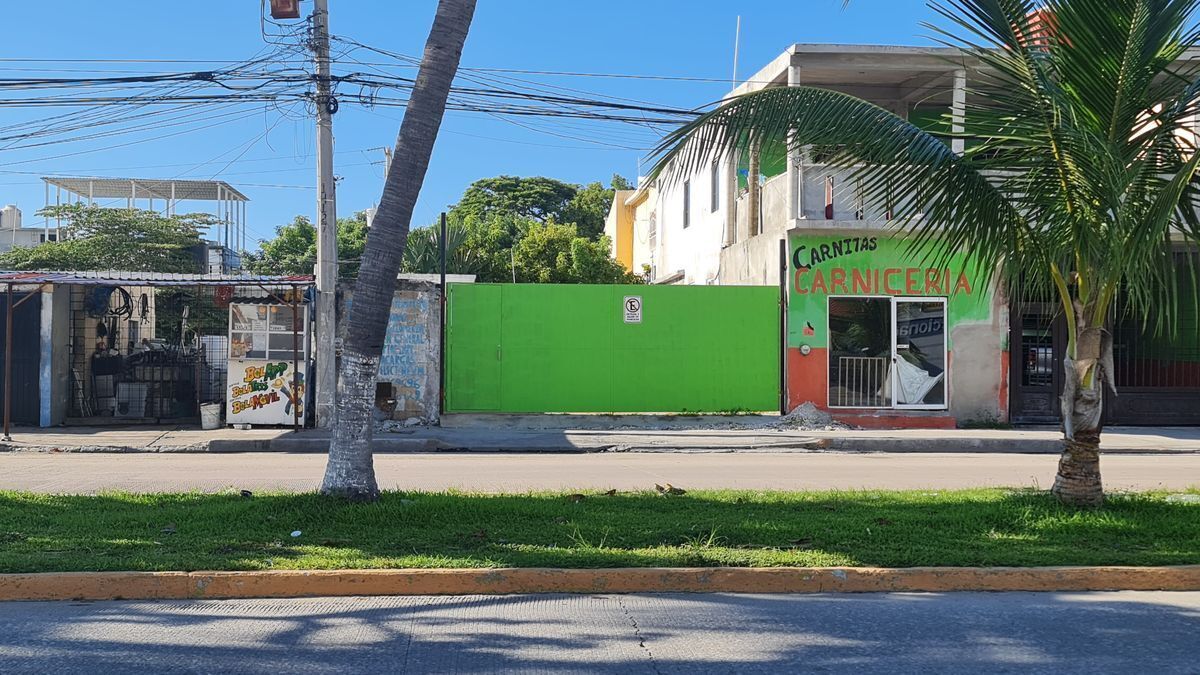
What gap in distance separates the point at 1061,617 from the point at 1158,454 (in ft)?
38.2

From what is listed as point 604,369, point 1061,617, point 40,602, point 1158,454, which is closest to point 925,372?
point 1158,454

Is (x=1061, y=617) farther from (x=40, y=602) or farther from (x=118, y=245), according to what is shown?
(x=118, y=245)

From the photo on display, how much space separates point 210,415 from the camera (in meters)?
16.5

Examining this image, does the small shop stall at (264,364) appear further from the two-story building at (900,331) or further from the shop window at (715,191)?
the shop window at (715,191)

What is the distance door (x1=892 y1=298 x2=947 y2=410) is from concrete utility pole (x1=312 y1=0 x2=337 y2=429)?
10330 mm

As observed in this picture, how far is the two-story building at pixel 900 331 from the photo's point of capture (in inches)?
701

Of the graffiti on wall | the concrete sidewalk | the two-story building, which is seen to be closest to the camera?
the concrete sidewalk

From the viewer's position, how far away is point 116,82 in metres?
15.3

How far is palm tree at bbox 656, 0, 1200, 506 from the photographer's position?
7.20 metres

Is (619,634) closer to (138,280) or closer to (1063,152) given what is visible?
(1063,152)

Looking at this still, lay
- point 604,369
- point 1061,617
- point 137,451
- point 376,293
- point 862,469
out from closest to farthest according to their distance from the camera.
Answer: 1. point 1061,617
2. point 376,293
3. point 862,469
4. point 137,451
5. point 604,369

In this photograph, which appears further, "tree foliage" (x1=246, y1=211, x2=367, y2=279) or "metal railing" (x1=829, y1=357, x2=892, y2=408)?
"tree foliage" (x1=246, y1=211, x2=367, y2=279)

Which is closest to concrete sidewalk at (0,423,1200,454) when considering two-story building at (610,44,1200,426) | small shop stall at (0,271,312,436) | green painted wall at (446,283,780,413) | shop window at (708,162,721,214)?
small shop stall at (0,271,312,436)

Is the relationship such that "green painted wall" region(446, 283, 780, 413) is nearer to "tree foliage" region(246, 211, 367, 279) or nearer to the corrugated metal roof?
the corrugated metal roof
